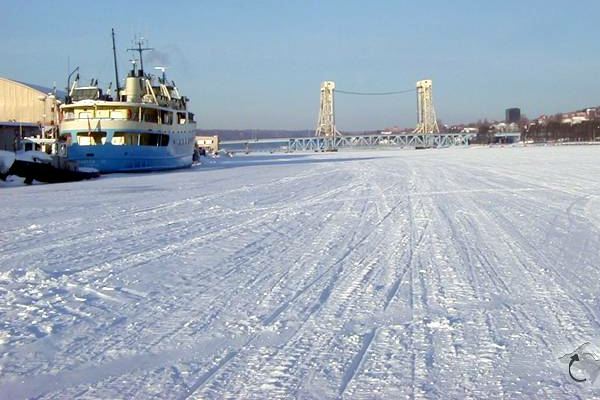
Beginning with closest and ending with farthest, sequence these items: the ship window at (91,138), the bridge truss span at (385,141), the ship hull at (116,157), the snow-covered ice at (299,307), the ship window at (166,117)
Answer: the snow-covered ice at (299,307), the ship hull at (116,157), the ship window at (91,138), the ship window at (166,117), the bridge truss span at (385,141)

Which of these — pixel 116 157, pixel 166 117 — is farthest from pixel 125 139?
pixel 166 117

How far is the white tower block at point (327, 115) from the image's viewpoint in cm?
11975

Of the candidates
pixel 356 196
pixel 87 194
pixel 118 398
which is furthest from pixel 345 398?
pixel 87 194

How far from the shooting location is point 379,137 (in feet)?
407

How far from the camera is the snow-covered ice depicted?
369cm

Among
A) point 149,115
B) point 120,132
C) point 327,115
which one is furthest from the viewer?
point 327,115

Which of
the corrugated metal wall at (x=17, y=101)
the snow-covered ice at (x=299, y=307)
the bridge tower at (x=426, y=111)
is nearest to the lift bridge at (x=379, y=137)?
the bridge tower at (x=426, y=111)

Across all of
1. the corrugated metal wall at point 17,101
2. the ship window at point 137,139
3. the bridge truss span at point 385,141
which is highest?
the corrugated metal wall at point 17,101

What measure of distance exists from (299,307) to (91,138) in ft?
101

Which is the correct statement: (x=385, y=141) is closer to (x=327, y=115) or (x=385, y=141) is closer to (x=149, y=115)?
(x=327, y=115)

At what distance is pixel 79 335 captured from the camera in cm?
454

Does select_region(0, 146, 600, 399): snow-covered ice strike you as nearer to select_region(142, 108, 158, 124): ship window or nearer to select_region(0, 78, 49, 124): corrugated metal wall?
select_region(142, 108, 158, 124): ship window

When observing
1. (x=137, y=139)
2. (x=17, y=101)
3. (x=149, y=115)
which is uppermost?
(x=17, y=101)

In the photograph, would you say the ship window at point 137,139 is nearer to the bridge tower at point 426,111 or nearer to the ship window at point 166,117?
the ship window at point 166,117
